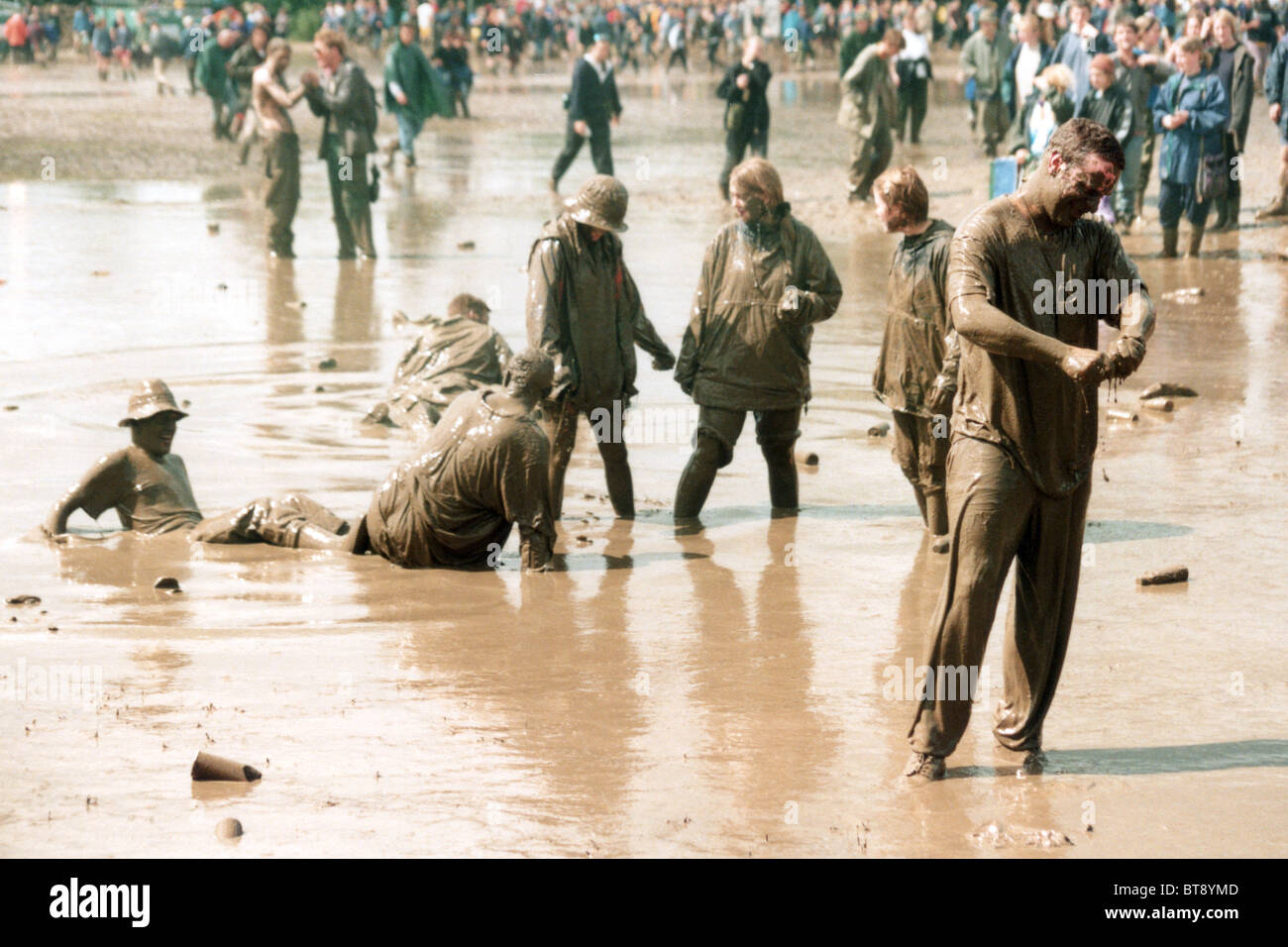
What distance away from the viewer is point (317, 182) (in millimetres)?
23734

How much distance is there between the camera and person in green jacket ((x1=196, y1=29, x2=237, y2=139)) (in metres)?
27.6

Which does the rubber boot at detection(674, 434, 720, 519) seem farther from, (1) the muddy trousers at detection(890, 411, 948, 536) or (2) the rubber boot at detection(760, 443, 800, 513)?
(1) the muddy trousers at detection(890, 411, 948, 536)

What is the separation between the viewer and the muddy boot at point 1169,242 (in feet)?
56.0

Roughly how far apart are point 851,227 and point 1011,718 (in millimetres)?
13983

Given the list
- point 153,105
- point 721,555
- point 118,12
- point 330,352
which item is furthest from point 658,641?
point 118,12

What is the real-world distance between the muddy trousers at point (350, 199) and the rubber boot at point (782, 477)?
860cm

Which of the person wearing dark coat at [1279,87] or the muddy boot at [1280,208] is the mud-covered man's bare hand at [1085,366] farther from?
the muddy boot at [1280,208]

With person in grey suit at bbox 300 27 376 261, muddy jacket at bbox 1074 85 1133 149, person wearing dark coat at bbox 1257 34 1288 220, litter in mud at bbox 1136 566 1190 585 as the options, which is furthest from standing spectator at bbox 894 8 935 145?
litter in mud at bbox 1136 566 1190 585

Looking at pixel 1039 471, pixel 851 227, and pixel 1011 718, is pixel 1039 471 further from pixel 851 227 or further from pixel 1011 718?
pixel 851 227

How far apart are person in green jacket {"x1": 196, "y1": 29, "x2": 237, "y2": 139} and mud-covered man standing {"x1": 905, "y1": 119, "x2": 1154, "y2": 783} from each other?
77.2 ft

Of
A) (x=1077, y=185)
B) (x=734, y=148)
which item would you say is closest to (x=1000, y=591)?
(x=1077, y=185)

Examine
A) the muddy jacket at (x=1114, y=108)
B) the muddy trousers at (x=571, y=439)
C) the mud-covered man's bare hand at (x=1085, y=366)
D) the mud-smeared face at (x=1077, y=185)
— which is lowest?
the muddy trousers at (x=571, y=439)

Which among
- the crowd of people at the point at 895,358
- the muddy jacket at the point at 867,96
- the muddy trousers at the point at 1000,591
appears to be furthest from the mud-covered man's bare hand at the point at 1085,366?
the muddy jacket at the point at 867,96
